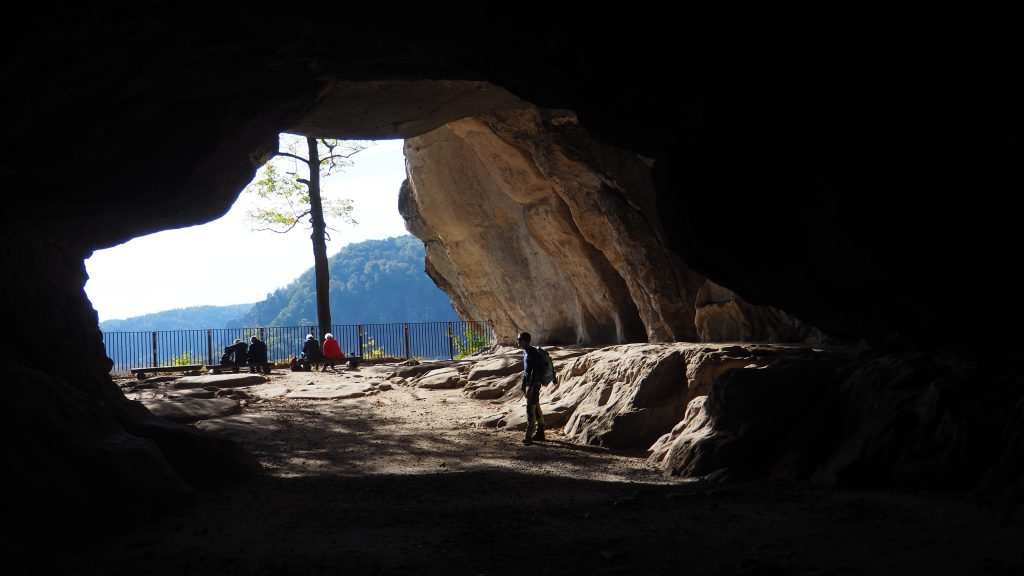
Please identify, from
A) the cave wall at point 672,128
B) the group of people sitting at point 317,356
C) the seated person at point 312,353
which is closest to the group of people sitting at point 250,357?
the group of people sitting at point 317,356

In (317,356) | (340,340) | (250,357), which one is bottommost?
(317,356)

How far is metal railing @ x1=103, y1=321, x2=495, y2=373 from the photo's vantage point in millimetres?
24797

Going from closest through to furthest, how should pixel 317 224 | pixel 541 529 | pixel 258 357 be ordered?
1. pixel 541 529
2. pixel 258 357
3. pixel 317 224

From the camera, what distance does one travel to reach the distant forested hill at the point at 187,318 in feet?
554

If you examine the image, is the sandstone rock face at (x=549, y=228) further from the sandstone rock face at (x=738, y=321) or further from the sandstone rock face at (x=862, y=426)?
the sandstone rock face at (x=862, y=426)

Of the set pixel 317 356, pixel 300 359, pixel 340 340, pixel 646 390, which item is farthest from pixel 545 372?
pixel 340 340

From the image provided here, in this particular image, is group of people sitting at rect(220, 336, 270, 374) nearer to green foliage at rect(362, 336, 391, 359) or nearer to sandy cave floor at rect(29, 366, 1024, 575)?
green foliage at rect(362, 336, 391, 359)

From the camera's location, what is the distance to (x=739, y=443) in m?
7.22

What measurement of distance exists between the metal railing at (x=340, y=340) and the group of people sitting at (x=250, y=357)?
3.16 meters

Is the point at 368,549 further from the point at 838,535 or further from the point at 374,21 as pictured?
the point at 374,21

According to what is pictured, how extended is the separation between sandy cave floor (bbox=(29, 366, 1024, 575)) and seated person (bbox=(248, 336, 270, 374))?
37.8 ft

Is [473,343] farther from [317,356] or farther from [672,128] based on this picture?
[672,128]

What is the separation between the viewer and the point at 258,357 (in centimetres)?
1939

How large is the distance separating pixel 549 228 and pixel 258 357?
8.47 metres
